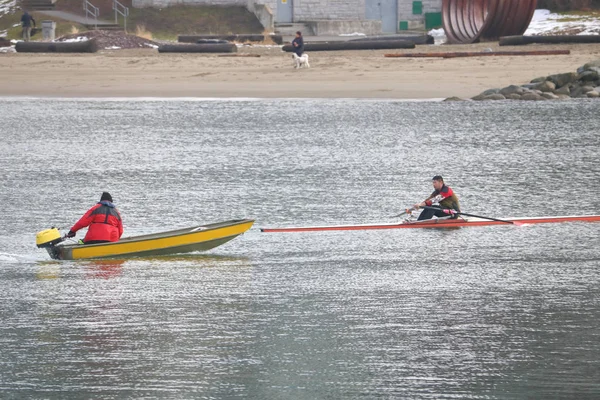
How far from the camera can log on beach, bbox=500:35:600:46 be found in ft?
171

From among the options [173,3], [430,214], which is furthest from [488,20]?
[430,214]

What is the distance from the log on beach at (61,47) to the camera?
53094 millimetres

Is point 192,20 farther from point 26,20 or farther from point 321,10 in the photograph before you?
point 26,20

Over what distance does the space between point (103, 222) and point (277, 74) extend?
28.5 metres

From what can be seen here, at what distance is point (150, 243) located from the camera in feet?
65.4

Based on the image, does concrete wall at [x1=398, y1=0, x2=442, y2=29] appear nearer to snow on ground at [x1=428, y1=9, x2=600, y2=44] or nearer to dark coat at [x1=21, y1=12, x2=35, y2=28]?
snow on ground at [x1=428, y1=9, x2=600, y2=44]

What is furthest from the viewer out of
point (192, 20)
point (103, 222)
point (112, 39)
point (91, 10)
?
point (91, 10)

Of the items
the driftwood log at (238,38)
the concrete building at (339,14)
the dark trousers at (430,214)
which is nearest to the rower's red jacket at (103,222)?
the dark trousers at (430,214)

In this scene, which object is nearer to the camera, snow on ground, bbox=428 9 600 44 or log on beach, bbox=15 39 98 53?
log on beach, bbox=15 39 98 53

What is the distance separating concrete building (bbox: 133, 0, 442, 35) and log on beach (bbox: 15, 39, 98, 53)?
1461 cm

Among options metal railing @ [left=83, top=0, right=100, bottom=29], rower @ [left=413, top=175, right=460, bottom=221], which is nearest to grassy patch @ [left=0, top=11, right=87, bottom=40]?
metal railing @ [left=83, top=0, right=100, bottom=29]

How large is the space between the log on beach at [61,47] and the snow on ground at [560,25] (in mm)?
19155

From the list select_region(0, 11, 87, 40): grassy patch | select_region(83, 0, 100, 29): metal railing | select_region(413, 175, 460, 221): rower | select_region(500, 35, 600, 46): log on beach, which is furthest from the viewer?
select_region(83, 0, 100, 29): metal railing

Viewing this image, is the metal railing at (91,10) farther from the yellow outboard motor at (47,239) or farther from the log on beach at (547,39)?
the yellow outboard motor at (47,239)
